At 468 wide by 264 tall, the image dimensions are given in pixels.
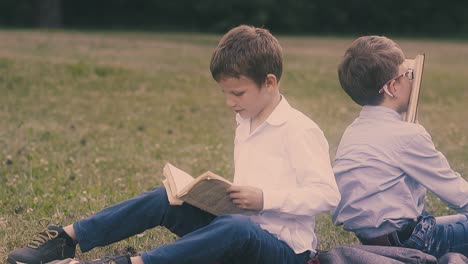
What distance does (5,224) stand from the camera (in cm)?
532

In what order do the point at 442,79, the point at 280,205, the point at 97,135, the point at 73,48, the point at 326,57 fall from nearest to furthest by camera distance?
the point at 280,205, the point at 97,135, the point at 442,79, the point at 73,48, the point at 326,57

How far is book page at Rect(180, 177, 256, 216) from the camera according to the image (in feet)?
12.6

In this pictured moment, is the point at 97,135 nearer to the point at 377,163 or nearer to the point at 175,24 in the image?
the point at 377,163

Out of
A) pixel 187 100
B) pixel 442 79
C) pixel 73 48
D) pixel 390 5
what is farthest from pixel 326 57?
pixel 390 5

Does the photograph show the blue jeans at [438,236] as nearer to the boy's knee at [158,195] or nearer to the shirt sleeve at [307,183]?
the shirt sleeve at [307,183]

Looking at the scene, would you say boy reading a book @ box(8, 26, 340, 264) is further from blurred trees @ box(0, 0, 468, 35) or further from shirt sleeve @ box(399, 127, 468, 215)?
blurred trees @ box(0, 0, 468, 35)

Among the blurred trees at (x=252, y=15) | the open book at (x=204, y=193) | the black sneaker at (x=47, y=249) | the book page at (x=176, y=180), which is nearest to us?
the open book at (x=204, y=193)

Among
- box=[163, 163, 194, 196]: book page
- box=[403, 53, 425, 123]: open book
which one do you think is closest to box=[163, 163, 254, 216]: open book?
box=[163, 163, 194, 196]: book page

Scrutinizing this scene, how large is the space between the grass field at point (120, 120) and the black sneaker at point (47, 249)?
440 mm

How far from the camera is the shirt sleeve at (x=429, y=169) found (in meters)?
4.33

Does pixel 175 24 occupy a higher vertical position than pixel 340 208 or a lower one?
lower

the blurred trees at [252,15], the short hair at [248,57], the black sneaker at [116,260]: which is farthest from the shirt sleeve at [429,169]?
the blurred trees at [252,15]

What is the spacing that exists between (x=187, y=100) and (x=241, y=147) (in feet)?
26.2

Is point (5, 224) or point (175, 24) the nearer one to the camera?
point (5, 224)
